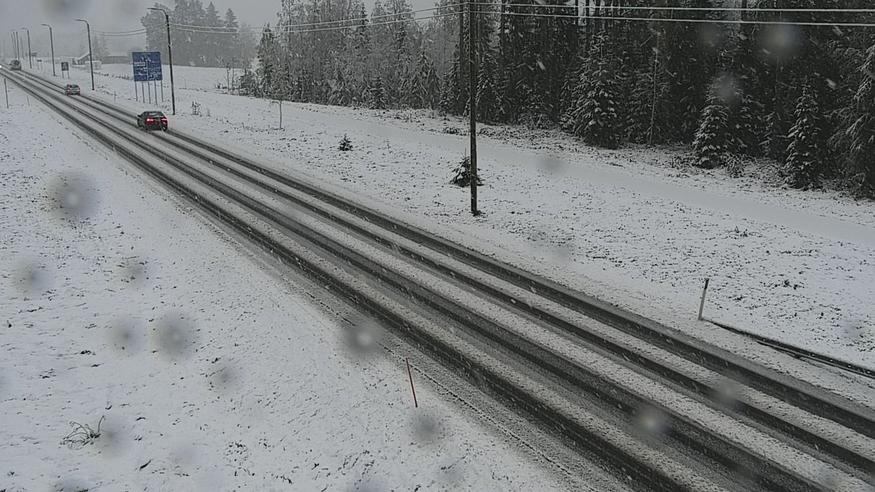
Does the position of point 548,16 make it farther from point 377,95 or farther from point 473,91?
point 473,91

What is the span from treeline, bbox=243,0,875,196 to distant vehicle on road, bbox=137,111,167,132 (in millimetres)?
21066

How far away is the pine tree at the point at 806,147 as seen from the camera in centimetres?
2831

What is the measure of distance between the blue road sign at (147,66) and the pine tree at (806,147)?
55.9m

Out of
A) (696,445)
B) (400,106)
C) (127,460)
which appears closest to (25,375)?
(127,460)

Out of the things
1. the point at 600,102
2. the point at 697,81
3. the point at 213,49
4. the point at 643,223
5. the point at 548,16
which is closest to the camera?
the point at 643,223

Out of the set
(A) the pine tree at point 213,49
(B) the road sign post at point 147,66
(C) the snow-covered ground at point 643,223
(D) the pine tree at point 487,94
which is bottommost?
(C) the snow-covered ground at point 643,223

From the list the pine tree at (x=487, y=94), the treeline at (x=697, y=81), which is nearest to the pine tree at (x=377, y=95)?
the treeline at (x=697, y=81)

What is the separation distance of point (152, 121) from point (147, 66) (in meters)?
23.7

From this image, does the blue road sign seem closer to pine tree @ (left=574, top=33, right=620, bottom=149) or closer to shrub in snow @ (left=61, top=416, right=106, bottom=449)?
pine tree @ (left=574, top=33, right=620, bottom=149)

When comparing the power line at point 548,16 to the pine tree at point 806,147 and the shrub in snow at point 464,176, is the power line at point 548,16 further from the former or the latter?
the shrub in snow at point 464,176

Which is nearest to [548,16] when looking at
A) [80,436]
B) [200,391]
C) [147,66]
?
[147,66]

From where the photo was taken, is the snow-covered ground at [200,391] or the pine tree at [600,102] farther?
the pine tree at [600,102]

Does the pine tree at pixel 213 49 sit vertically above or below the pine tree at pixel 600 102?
above

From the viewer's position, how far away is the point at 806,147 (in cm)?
2842
